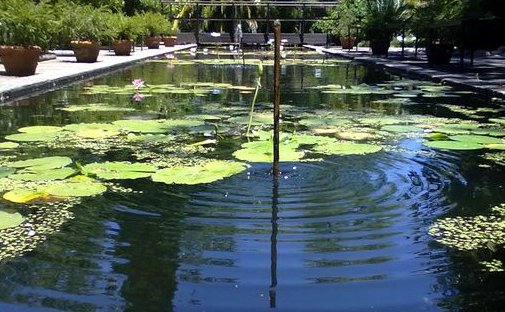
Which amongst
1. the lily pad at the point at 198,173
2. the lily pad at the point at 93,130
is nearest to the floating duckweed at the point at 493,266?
the lily pad at the point at 198,173

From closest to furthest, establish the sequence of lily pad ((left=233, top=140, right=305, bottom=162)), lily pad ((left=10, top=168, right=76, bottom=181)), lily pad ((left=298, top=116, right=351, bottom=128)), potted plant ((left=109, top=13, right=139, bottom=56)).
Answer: lily pad ((left=10, top=168, right=76, bottom=181)) < lily pad ((left=233, top=140, right=305, bottom=162)) < lily pad ((left=298, top=116, right=351, bottom=128)) < potted plant ((left=109, top=13, right=139, bottom=56))

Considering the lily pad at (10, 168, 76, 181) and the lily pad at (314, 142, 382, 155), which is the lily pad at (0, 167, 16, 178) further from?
the lily pad at (314, 142, 382, 155)

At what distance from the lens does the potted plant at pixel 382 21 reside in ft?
79.6

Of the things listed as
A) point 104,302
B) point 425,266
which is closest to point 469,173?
point 425,266

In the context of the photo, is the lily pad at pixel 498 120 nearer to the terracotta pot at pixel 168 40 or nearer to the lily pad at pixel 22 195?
the lily pad at pixel 22 195

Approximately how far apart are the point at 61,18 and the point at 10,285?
14936 millimetres

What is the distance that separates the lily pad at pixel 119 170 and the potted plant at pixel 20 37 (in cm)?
749

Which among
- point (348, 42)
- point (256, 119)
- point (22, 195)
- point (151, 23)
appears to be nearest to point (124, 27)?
point (151, 23)

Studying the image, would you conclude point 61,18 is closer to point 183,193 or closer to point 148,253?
point 183,193

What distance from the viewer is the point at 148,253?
3.07 m

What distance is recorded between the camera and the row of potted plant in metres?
11.4

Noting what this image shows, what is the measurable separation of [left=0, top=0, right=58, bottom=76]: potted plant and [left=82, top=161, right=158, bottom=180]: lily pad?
7.49m

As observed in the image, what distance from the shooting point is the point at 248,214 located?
12.1ft

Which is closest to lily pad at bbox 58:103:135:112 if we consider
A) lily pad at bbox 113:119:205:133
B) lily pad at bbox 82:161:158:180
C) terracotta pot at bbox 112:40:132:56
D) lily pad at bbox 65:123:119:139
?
lily pad at bbox 113:119:205:133
